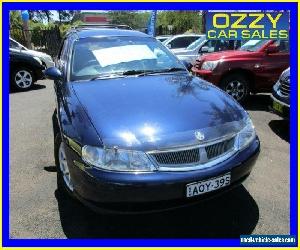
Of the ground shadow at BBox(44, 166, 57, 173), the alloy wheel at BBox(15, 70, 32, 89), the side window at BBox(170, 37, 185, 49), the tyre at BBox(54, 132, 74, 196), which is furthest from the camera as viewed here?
the side window at BBox(170, 37, 185, 49)

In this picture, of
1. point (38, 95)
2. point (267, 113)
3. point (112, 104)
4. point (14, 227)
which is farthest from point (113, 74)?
point (38, 95)

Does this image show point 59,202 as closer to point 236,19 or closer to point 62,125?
point 62,125

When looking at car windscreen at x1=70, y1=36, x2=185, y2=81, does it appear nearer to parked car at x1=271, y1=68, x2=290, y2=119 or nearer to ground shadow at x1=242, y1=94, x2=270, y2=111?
parked car at x1=271, y1=68, x2=290, y2=119

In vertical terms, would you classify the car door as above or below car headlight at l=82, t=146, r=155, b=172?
above

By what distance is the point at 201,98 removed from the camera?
3527 millimetres

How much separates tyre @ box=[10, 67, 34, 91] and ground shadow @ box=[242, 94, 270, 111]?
19.2 feet

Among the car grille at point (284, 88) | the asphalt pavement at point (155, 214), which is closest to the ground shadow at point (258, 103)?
the car grille at point (284, 88)

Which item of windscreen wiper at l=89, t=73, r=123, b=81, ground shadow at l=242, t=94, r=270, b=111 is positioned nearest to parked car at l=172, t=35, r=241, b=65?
ground shadow at l=242, t=94, r=270, b=111

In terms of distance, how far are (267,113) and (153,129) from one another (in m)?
4.34

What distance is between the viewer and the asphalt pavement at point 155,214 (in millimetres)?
3191

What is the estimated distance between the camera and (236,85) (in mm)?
7359

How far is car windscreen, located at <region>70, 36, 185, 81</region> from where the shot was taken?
13.6 feet

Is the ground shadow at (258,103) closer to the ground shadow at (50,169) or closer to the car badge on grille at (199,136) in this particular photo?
the ground shadow at (50,169)

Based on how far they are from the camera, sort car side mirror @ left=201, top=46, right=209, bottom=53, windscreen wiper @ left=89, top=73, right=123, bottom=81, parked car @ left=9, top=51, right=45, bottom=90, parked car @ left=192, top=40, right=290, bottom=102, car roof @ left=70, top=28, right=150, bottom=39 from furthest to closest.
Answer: car side mirror @ left=201, top=46, right=209, bottom=53, parked car @ left=9, top=51, right=45, bottom=90, parked car @ left=192, top=40, right=290, bottom=102, car roof @ left=70, top=28, right=150, bottom=39, windscreen wiper @ left=89, top=73, right=123, bottom=81
